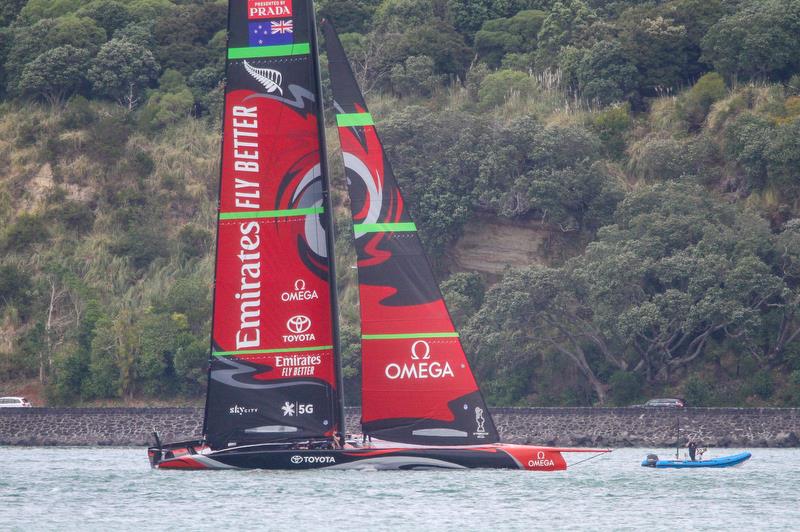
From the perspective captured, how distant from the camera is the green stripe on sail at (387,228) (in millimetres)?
33469

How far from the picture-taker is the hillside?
5881 centimetres

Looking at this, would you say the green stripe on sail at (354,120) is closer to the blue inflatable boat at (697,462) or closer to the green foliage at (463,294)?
the blue inflatable boat at (697,462)

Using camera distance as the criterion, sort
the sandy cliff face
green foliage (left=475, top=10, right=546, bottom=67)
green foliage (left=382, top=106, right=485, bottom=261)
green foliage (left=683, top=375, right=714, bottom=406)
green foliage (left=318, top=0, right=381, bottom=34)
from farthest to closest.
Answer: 1. green foliage (left=318, top=0, right=381, bottom=34)
2. green foliage (left=475, top=10, right=546, bottom=67)
3. the sandy cliff face
4. green foliage (left=382, top=106, right=485, bottom=261)
5. green foliage (left=683, top=375, right=714, bottom=406)

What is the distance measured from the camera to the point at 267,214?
111 ft

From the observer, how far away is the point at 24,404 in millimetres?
63469

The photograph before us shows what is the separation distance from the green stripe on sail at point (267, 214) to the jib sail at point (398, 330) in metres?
1.10

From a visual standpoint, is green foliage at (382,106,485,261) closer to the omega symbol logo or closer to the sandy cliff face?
the sandy cliff face

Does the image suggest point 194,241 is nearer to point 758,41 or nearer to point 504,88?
point 504,88

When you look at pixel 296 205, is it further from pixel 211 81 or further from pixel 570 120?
pixel 211 81

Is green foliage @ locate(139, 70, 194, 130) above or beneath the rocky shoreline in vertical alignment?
above

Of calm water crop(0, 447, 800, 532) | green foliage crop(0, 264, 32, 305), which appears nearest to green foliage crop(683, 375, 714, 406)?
calm water crop(0, 447, 800, 532)

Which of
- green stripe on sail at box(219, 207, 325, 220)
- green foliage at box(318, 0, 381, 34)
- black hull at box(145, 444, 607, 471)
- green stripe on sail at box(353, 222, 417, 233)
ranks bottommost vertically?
black hull at box(145, 444, 607, 471)

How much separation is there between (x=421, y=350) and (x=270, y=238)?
14.2 feet

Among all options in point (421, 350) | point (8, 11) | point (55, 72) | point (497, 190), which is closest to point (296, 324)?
point (421, 350)
